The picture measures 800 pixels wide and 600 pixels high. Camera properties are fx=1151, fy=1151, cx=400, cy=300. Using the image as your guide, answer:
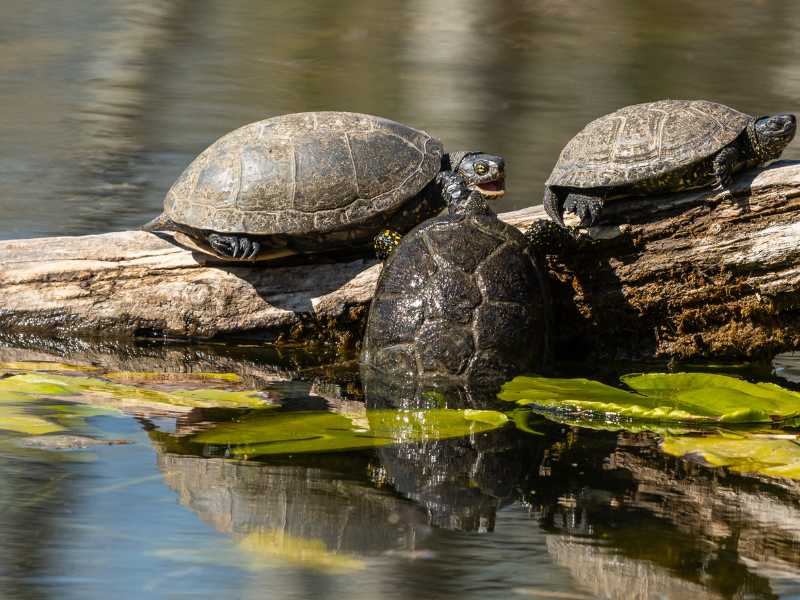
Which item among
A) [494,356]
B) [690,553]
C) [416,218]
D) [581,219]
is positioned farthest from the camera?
[416,218]

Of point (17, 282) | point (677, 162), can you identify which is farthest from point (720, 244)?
point (17, 282)

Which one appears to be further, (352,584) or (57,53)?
(57,53)

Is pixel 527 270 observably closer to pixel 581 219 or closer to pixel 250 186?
pixel 581 219

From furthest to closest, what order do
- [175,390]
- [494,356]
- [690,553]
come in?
[494,356] < [175,390] < [690,553]

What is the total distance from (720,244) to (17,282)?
3.78 m

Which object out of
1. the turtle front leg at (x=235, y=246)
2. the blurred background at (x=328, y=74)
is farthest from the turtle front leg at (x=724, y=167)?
the blurred background at (x=328, y=74)

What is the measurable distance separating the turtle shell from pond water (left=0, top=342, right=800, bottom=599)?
16.7 inches

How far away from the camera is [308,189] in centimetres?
609

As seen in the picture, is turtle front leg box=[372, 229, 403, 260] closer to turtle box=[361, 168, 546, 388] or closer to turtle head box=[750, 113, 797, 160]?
turtle box=[361, 168, 546, 388]

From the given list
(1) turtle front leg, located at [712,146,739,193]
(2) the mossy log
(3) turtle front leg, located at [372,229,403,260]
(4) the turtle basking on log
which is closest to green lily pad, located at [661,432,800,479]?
(4) the turtle basking on log

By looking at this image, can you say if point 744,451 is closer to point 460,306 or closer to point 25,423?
point 460,306

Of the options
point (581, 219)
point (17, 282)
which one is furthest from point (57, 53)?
point (581, 219)

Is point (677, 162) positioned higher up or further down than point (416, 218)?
higher up

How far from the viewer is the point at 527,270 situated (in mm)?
5672
